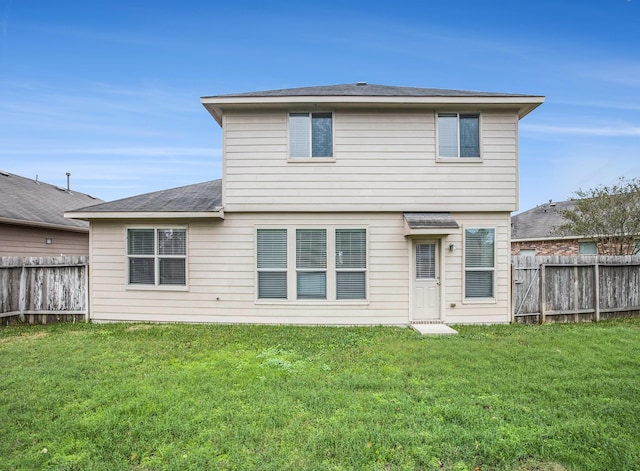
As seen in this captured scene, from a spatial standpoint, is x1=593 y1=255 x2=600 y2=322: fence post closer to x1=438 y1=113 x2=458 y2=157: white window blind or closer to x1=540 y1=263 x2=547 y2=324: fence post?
x1=540 y1=263 x2=547 y2=324: fence post

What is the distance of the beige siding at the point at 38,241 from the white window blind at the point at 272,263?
8.32m

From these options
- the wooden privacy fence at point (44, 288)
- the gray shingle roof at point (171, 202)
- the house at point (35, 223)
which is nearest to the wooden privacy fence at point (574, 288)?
the gray shingle roof at point (171, 202)

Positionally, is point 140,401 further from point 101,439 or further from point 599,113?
point 599,113

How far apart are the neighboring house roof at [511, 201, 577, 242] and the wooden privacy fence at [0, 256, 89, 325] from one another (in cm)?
1896

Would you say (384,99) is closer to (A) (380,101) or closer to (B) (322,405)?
(A) (380,101)

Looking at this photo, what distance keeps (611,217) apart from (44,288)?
62.3 feet

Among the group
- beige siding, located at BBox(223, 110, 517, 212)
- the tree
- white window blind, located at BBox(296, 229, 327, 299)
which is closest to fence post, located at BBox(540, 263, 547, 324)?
beige siding, located at BBox(223, 110, 517, 212)

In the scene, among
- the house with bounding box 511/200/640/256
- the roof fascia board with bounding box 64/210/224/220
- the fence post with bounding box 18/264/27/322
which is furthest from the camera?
the house with bounding box 511/200/640/256

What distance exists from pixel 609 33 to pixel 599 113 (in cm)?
563

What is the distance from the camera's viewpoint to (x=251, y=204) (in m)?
8.11

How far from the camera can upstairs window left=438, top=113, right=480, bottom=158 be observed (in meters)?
8.15

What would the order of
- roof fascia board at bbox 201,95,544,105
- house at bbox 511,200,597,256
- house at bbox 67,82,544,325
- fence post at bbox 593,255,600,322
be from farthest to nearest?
house at bbox 511,200,597,256, fence post at bbox 593,255,600,322, house at bbox 67,82,544,325, roof fascia board at bbox 201,95,544,105

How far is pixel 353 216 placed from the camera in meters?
8.13

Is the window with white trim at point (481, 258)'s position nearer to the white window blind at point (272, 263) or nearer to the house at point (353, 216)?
the house at point (353, 216)
